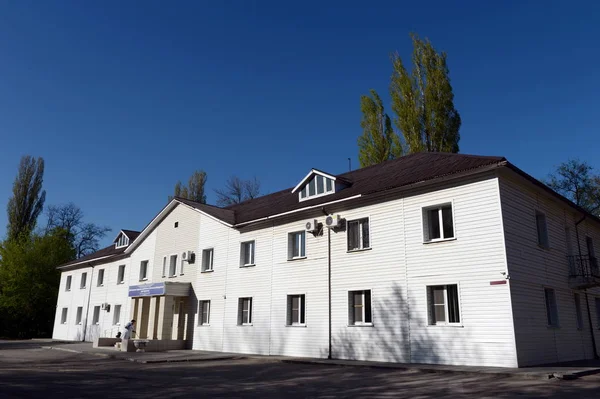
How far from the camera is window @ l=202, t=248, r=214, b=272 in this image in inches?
1009

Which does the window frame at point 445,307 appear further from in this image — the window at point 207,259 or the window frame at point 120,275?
the window frame at point 120,275

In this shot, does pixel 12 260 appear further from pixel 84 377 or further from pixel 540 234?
pixel 540 234

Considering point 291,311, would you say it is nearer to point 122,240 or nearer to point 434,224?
point 434,224

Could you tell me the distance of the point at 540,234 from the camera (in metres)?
17.6

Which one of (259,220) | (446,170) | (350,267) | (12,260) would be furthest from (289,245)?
(12,260)

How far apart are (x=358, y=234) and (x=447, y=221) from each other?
3.92 m

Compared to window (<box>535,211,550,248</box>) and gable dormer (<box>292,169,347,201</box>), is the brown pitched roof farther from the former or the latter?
window (<box>535,211,550,248</box>)

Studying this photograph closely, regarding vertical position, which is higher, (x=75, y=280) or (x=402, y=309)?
(x=75, y=280)

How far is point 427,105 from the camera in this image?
1161 inches

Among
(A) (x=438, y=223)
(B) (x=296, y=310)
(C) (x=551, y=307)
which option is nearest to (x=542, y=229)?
(C) (x=551, y=307)

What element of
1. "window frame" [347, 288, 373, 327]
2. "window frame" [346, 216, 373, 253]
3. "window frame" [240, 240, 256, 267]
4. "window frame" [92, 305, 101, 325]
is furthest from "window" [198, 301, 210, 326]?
"window frame" [92, 305, 101, 325]

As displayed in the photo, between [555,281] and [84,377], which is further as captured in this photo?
[555,281]

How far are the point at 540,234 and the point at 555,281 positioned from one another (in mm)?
1810

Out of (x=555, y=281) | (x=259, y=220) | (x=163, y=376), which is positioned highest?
(x=259, y=220)
